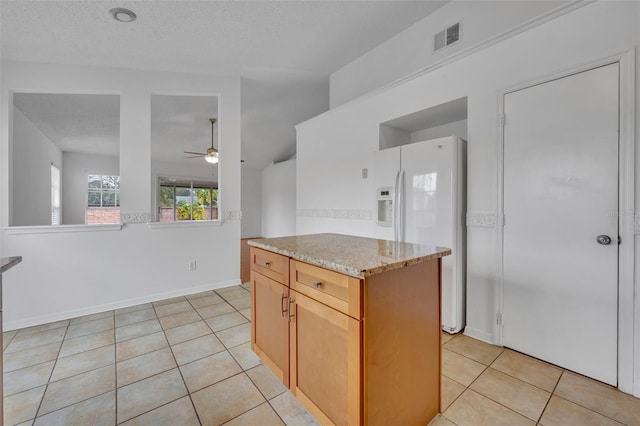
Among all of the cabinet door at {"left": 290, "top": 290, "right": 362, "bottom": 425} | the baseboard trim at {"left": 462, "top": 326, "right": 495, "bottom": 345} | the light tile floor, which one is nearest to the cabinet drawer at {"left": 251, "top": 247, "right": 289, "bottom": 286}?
the cabinet door at {"left": 290, "top": 290, "right": 362, "bottom": 425}

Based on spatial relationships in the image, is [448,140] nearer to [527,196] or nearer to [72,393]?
[527,196]

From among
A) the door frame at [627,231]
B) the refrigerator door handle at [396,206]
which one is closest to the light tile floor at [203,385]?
the door frame at [627,231]

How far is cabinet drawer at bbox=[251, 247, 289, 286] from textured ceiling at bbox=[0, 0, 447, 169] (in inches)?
88.7

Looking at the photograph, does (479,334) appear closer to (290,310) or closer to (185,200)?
(290,310)

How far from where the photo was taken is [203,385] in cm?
174

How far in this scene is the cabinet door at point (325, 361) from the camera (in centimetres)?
112

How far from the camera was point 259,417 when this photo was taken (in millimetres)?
1473

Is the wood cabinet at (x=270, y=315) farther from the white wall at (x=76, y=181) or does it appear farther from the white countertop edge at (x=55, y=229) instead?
the white wall at (x=76, y=181)

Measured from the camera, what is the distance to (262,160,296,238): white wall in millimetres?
7980

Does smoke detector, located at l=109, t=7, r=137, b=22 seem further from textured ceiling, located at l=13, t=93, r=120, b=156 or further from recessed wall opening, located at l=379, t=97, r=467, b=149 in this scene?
recessed wall opening, located at l=379, t=97, r=467, b=149

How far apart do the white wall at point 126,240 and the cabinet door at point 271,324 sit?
1.95m

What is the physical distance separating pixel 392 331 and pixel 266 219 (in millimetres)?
8334

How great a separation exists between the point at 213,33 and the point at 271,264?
2567mm

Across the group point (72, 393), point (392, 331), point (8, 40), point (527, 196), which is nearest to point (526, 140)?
point (527, 196)
